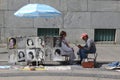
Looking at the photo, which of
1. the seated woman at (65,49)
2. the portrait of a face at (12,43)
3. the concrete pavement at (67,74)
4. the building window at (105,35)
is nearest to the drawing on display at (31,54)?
the portrait of a face at (12,43)

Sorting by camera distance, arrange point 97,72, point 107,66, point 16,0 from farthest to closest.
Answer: point 16,0 → point 107,66 → point 97,72

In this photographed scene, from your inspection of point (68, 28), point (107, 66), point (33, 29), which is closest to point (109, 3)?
point (68, 28)

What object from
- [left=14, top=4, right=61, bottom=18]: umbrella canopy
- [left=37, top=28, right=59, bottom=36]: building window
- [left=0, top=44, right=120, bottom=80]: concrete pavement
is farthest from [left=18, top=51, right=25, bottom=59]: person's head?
[left=37, top=28, right=59, bottom=36]: building window

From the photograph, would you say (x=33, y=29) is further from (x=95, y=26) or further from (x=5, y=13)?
(x=95, y=26)

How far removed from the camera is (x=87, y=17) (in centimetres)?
2000

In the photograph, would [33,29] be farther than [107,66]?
Yes

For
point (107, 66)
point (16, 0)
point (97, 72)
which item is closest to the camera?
point (97, 72)

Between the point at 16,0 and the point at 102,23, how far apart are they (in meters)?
4.37

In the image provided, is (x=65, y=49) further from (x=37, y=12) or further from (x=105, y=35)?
(x=105, y=35)

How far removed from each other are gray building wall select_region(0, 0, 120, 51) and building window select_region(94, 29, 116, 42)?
0.54 metres

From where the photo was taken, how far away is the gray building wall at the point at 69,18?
1994 centimetres

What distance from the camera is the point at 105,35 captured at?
20562mm

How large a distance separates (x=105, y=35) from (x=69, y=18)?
210cm

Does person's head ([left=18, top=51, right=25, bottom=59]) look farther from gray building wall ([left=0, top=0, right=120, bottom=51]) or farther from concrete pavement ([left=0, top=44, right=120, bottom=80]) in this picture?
gray building wall ([left=0, top=0, right=120, bottom=51])
